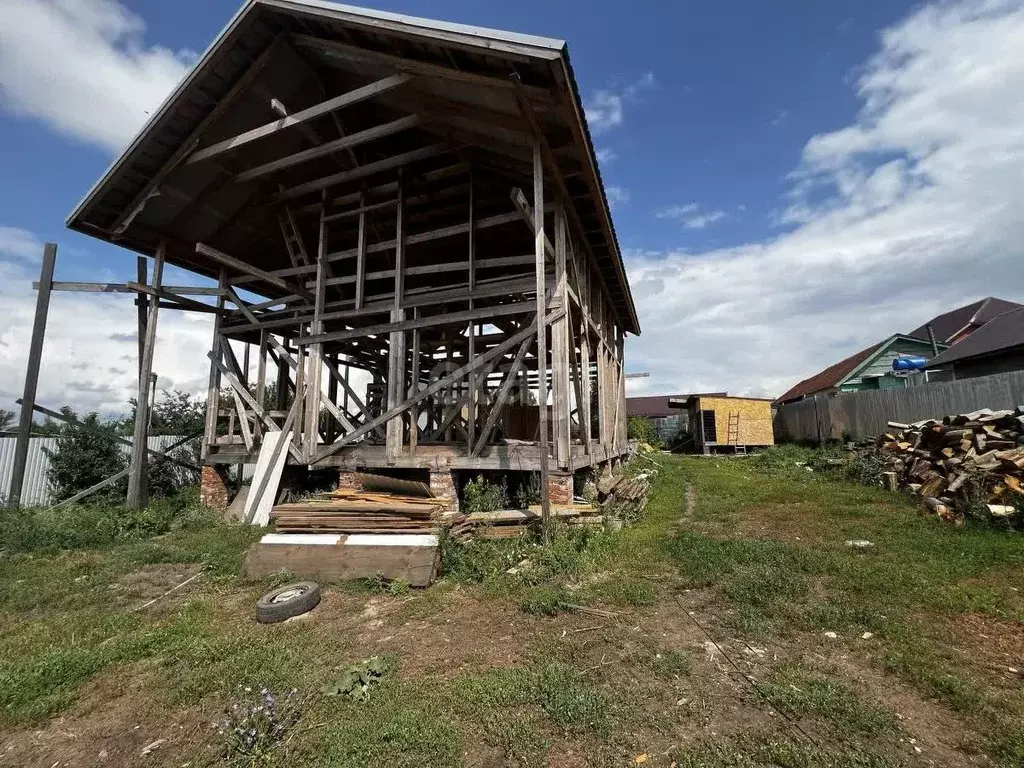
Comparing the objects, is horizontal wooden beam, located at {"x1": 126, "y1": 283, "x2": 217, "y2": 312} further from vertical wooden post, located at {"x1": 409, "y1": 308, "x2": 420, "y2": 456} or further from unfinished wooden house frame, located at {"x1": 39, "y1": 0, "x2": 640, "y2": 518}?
vertical wooden post, located at {"x1": 409, "y1": 308, "x2": 420, "y2": 456}

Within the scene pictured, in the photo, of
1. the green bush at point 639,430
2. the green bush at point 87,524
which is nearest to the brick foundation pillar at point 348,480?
the green bush at point 87,524

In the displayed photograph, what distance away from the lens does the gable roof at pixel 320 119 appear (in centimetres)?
666

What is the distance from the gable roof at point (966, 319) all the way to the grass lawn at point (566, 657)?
3125 cm

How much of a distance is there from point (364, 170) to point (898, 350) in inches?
1209

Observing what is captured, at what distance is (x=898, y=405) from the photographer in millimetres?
15211

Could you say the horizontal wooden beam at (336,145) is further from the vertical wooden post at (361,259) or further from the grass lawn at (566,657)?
the grass lawn at (566,657)

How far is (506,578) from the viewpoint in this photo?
5742 millimetres

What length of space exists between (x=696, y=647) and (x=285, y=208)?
1184 centimetres

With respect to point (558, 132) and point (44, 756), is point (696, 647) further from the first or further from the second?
point (558, 132)

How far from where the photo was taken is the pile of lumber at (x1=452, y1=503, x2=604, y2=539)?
6.86 metres

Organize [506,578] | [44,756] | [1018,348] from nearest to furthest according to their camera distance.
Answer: [44,756] → [506,578] → [1018,348]

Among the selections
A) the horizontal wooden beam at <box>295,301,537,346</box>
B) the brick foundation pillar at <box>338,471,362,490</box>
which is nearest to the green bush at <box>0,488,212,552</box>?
the brick foundation pillar at <box>338,471,362,490</box>

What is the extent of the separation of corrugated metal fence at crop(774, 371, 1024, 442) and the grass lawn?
8.04m

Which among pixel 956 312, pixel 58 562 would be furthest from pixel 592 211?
pixel 956 312
